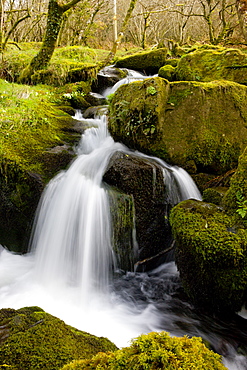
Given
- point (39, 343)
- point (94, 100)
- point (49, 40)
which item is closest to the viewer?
point (39, 343)

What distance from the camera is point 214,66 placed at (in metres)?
7.45

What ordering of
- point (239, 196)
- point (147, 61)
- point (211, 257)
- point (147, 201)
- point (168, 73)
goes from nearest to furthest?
1. point (211, 257)
2. point (239, 196)
3. point (147, 201)
4. point (168, 73)
5. point (147, 61)

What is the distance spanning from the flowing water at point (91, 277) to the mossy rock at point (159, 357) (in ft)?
7.48

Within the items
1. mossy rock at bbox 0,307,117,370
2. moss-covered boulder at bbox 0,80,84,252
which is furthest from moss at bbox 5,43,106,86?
mossy rock at bbox 0,307,117,370

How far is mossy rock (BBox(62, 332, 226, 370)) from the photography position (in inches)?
35.7

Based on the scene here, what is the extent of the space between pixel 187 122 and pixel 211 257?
334cm

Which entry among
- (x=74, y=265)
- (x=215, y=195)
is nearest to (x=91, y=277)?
(x=74, y=265)

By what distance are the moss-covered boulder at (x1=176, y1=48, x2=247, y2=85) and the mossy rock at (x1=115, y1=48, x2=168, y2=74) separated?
4.17 meters

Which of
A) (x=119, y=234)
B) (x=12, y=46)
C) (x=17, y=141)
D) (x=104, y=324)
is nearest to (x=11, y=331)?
(x=104, y=324)

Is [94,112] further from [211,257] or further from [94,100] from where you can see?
[211,257]

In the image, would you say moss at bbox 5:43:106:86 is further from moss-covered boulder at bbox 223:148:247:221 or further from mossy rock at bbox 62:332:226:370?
mossy rock at bbox 62:332:226:370

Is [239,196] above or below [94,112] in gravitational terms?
below

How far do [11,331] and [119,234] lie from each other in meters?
2.77

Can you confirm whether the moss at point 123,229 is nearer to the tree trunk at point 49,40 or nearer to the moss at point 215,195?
the moss at point 215,195
